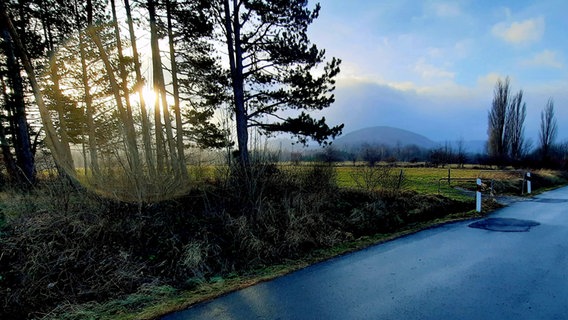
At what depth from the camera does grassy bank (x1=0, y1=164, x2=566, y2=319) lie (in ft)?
14.0

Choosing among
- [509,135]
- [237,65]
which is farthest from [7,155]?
[509,135]

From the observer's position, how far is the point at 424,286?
4230 millimetres

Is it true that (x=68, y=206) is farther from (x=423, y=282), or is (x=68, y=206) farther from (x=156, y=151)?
(x=423, y=282)

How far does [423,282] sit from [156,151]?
6.21 m

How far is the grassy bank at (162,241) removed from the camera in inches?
168

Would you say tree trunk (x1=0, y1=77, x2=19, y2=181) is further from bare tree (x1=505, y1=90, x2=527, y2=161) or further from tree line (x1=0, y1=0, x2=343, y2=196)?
bare tree (x1=505, y1=90, x2=527, y2=161)

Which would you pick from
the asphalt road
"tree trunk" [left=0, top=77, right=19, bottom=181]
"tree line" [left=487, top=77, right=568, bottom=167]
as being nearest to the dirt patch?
the asphalt road

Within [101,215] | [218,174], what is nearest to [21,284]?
[101,215]

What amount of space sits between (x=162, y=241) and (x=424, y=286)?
5099 millimetres

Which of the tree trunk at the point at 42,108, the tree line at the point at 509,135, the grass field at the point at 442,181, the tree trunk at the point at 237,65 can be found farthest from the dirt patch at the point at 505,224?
the tree line at the point at 509,135

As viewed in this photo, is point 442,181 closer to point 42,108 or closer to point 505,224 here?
point 505,224

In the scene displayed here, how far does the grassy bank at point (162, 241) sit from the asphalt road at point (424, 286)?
23.8 inches

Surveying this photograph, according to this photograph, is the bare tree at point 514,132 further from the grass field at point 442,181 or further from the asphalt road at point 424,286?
the asphalt road at point 424,286

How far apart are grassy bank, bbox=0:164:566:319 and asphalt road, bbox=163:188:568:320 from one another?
0.60 metres
